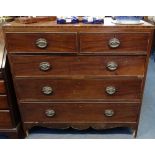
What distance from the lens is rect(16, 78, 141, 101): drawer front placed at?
1267 mm

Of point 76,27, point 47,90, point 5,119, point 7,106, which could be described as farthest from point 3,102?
point 76,27

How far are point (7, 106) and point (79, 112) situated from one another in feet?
1.61

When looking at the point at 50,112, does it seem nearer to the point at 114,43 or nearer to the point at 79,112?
the point at 79,112

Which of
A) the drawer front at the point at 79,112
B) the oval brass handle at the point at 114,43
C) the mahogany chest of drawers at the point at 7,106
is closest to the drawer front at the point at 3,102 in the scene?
the mahogany chest of drawers at the point at 7,106

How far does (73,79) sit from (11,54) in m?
0.41

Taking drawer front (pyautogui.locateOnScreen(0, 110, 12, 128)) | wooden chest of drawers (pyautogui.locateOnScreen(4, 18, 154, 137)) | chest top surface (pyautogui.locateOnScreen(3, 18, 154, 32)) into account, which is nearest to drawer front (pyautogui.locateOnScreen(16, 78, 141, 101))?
wooden chest of drawers (pyautogui.locateOnScreen(4, 18, 154, 137))

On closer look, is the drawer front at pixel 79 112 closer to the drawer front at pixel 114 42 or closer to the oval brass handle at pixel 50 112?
the oval brass handle at pixel 50 112

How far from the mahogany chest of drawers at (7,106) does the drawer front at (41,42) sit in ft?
0.46

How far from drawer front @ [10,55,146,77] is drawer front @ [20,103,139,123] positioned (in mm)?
249

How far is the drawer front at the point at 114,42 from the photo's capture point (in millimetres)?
1104

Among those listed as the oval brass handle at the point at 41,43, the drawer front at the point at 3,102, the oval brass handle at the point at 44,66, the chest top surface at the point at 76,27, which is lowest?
the drawer front at the point at 3,102

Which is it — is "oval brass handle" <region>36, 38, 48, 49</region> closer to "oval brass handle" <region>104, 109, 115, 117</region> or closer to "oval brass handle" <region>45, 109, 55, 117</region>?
"oval brass handle" <region>45, 109, 55, 117</region>

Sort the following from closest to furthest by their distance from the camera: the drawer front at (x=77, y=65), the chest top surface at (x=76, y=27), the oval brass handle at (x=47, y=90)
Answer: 1. the chest top surface at (x=76, y=27)
2. the drawer front at (x=77, y=65)
3. the oval brass handle at (x=47, y=90)
